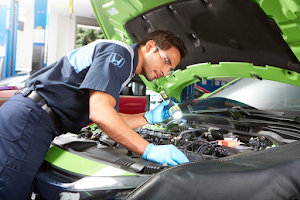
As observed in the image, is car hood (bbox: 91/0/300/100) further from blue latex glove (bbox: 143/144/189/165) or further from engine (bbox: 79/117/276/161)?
blue latex glove (bbox: 143/144/189/165)

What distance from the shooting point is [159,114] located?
1915mm

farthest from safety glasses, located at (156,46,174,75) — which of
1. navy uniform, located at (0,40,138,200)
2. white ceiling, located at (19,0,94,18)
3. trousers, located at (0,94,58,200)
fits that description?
white ceiling, located at (19,0,94,18)

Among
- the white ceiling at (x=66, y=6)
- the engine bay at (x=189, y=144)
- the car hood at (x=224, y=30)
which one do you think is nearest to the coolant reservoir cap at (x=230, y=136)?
the engine bay at (x=189, y=144)

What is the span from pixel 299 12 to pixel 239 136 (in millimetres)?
901

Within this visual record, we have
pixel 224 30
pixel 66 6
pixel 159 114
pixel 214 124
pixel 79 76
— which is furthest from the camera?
pixel 66 6

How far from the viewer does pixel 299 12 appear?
3.86 ft

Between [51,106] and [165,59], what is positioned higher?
[165,59]

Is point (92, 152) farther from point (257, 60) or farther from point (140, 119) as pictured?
point (257, 60)

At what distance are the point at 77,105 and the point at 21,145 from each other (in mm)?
350

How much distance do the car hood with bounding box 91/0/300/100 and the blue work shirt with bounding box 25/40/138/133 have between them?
0.50 metres

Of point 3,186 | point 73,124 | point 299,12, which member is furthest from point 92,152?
point 299,12

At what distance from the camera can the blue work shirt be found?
53.7 inches

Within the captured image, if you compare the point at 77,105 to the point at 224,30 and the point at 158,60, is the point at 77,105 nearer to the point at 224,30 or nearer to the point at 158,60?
the point at 158,60

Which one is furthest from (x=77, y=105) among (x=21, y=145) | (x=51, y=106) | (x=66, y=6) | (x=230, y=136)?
(x=66, y=6)
